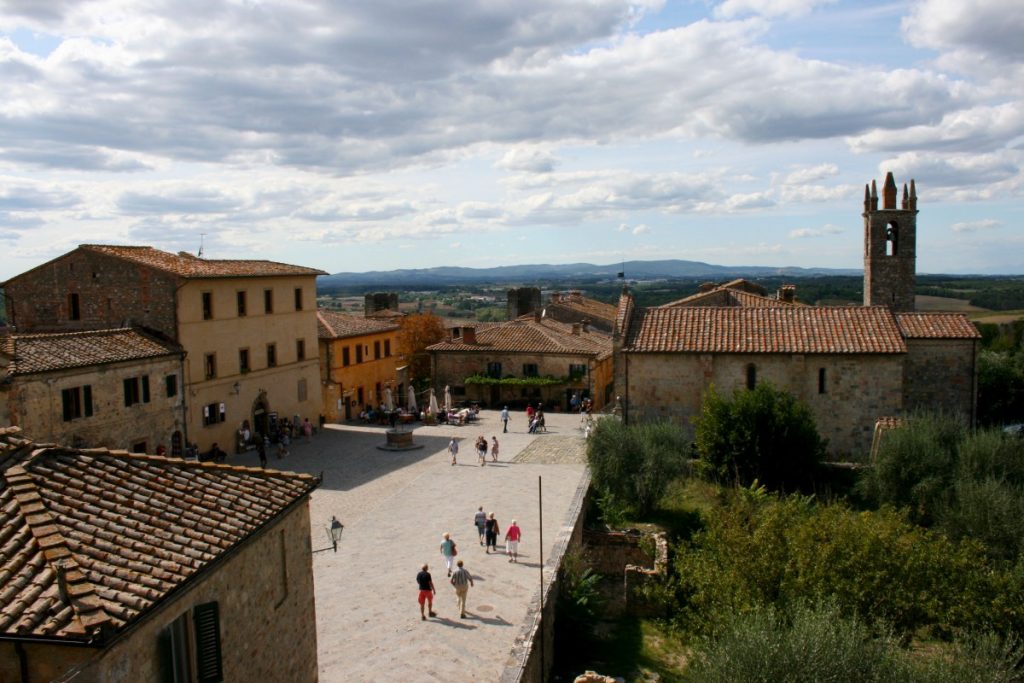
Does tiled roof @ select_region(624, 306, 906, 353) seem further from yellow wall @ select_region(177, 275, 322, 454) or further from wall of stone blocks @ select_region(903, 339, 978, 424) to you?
yellow wall @ select_region(177, 275, 322, 454)

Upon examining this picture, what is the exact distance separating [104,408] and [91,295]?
26.1ft

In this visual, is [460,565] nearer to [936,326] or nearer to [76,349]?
[76,349]

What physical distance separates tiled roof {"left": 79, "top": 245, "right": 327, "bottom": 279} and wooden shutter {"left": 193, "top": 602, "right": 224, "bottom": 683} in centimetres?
2518

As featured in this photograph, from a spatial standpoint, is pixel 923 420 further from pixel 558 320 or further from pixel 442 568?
pixel 558 320

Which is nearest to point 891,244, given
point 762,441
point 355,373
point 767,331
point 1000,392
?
point 1000,392

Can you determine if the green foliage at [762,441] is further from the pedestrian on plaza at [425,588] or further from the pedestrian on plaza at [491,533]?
the pedestrian on plaza at [425,588]

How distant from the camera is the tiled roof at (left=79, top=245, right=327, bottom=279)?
1273 inches

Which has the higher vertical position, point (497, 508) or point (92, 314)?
point (92, 314)

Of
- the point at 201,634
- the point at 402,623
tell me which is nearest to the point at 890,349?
the point at 402,623

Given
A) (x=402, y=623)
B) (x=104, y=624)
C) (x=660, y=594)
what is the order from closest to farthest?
(x=104, y=624) → (x=402, y=623) → (x=660, y=594)

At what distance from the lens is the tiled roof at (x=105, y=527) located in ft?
22.7

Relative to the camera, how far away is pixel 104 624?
667 cm

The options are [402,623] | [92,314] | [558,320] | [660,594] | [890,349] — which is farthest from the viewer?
[558,320]

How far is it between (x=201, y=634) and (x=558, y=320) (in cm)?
5322
